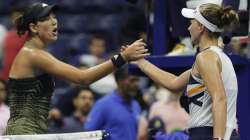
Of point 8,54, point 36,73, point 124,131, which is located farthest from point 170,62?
point 8,54

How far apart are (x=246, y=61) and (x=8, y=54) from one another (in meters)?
5.87

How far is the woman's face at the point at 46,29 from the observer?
744 cm

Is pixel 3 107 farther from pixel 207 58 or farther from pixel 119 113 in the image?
pixel 207 58

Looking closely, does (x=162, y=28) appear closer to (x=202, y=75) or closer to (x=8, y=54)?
(x=202, y=75)

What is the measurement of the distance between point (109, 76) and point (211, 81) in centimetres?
643

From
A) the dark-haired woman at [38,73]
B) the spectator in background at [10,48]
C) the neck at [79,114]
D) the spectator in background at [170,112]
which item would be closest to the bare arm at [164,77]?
the dark-haired woman at [38,73]

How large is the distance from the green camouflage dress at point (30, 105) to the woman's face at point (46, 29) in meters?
0.28

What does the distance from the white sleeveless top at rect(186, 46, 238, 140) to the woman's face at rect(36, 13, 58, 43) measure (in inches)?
46.7

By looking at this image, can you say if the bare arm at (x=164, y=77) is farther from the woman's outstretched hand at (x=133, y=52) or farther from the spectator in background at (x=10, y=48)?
the spectator in background at (x=10, y=48)

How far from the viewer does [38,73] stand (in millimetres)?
7395

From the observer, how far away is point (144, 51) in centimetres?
736

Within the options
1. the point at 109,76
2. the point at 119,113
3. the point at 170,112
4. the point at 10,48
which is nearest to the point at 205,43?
the point at 119,113

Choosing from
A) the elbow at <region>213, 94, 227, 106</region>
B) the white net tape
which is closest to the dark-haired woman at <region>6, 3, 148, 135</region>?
the white net tape

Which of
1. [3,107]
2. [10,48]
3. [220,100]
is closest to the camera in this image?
[220,100]
